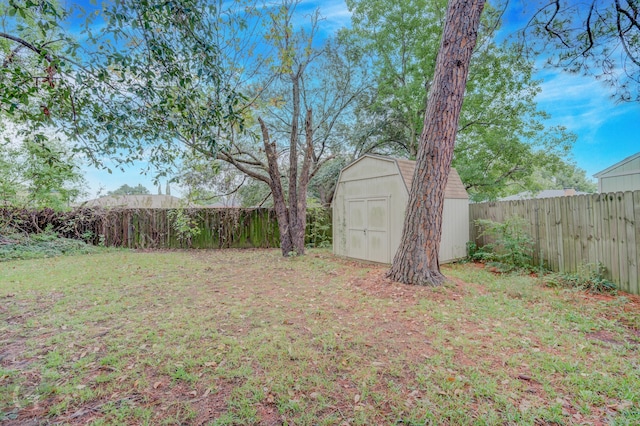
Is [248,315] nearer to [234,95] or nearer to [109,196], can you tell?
[234,95]

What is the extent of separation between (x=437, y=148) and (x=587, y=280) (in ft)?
10.8

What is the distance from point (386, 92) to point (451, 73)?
7.98 m

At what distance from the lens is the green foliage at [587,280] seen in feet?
14.4

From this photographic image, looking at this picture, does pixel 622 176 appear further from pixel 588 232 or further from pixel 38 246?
pixel 38 246

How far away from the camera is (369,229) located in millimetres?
7277

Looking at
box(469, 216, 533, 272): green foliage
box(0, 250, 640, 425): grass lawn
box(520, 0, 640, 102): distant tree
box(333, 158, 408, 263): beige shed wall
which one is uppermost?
box(520, 0, 640, 102): distant tree

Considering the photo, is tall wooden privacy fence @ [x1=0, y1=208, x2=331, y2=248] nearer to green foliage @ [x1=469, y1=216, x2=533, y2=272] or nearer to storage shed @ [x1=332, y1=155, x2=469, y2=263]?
storage shed @ [x1=332, y1=155, x2=469, y2=263]

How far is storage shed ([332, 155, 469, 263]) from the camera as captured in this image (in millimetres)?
6600

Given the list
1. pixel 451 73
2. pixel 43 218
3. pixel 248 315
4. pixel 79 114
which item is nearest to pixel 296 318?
pixel 248 315

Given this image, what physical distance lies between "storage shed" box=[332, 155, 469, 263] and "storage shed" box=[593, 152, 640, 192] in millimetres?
5843

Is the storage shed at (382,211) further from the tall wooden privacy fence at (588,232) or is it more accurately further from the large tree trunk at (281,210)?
the large tree trunk at (281,210)

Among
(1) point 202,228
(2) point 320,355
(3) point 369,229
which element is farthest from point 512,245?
(1) point 202,228

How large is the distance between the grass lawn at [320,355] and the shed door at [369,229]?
2335mm

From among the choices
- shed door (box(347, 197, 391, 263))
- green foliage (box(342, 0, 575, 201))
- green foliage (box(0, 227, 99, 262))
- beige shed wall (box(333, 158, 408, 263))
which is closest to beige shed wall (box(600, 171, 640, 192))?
green foliage (box(342, 0, 575, 201))
